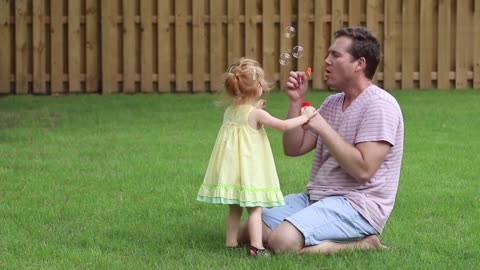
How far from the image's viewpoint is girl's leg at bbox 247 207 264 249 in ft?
19.8

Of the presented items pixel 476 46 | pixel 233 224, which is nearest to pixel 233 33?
pixel 476 46

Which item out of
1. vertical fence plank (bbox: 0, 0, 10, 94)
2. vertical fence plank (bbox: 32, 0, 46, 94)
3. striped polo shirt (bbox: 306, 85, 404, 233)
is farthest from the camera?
vertical fence plank (bbox: 32, 0, 46, 94)

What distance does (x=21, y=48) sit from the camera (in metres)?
15.0

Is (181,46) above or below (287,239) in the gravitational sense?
above

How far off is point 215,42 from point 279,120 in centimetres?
917

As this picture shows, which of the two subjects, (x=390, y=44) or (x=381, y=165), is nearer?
(x=381, y=165)

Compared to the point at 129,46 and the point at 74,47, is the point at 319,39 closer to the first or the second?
the point at 129,46

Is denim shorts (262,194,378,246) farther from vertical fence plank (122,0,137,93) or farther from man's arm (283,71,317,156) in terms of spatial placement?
vertical fence plank (122,0,137,93)

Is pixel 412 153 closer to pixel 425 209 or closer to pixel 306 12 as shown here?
pixel 425 209

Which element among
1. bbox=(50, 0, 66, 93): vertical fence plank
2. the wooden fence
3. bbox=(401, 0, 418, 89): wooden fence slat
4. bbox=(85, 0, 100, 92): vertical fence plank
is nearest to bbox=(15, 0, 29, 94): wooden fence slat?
the wooden fence

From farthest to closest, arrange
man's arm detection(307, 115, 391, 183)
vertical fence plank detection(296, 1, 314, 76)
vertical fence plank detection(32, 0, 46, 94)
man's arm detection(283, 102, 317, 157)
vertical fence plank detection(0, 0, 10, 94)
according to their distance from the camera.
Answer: vertical fence plank detection(296, 1, 314, 76)
vertical fence plank detection(32, 0, 46, 94)
vertical fence plank detection(0, 0, 10, 94)
man's arm detection(283, 102, 317, 157)
man's arm detection(307, 115, 391, 183)

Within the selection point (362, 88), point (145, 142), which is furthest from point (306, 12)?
point (362, 88)

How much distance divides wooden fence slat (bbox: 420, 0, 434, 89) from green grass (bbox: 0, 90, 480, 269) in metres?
1.60

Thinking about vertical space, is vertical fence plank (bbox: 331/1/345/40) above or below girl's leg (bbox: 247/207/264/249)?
above
